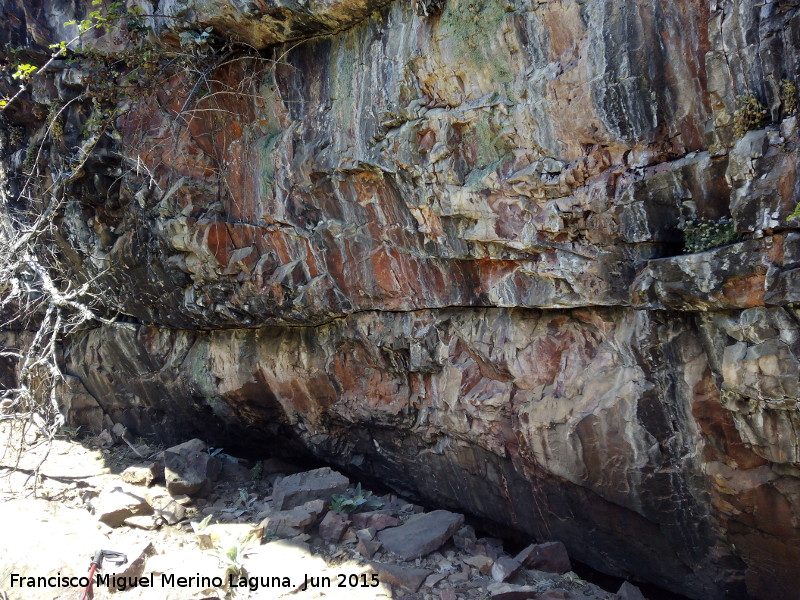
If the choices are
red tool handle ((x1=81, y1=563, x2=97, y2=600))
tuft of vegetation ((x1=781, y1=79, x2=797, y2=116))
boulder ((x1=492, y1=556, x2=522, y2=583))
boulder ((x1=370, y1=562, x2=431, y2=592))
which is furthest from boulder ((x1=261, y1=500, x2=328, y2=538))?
tuft of vegetation ((x1=781, y1=79, x2=797, y2=116))

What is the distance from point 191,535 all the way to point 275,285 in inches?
111

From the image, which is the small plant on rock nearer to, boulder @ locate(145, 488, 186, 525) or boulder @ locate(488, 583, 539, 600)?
boulder @ locate(145, 488, 186, 525)

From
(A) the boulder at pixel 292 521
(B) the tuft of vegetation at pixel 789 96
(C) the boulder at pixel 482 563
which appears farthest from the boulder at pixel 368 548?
(B) the tuft of vegetation at pixel 789 96

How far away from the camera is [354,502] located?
6.98 meters

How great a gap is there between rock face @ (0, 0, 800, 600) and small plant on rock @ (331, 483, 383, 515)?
0.42 meters

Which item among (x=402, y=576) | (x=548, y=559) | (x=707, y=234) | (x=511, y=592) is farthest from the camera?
(x=548, y=559)

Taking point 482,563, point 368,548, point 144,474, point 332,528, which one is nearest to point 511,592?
point 482,563

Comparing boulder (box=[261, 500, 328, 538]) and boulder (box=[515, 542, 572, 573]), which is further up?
boulder (box=[261, 500, 328, 538])

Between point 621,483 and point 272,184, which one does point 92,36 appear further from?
point 621,483

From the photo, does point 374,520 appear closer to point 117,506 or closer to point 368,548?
point 368,548

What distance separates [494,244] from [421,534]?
2844mm

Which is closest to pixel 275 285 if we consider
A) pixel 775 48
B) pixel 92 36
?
pixel 92 36

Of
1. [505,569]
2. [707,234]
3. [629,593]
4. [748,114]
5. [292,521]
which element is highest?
[748,114]

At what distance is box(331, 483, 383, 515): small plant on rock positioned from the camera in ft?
22.8
